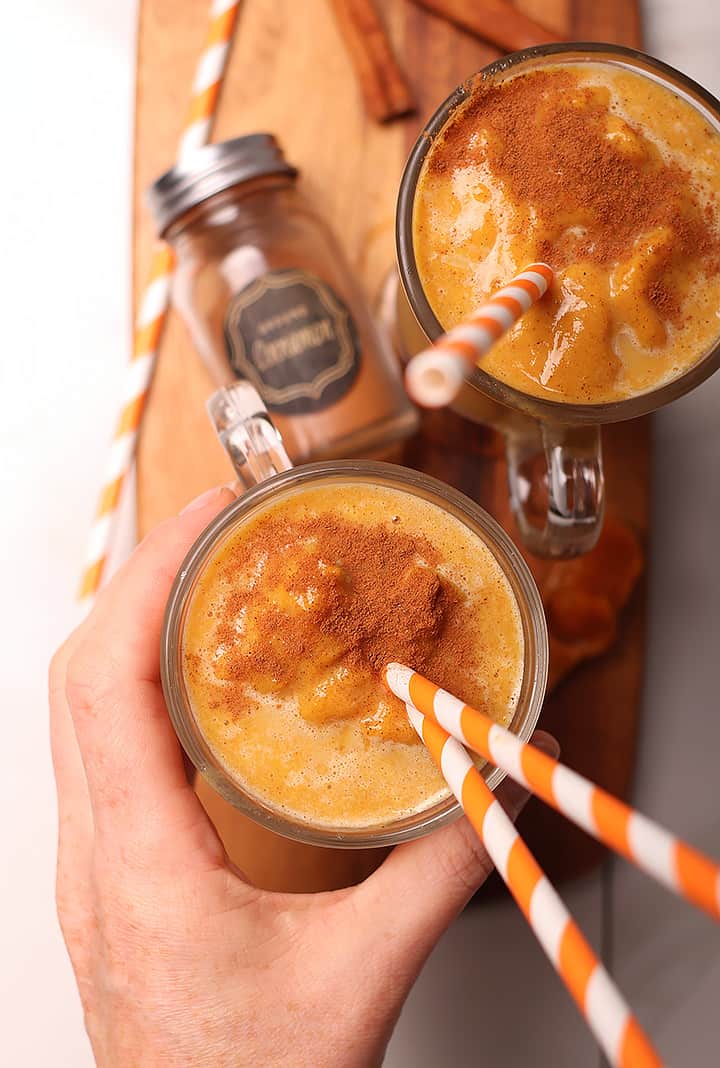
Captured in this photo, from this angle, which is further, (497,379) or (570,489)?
(570,489)

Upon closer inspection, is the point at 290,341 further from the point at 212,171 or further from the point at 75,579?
the point at 75,579

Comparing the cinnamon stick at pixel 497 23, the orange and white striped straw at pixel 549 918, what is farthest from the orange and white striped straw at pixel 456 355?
the cinnamon stick at pixel 497 23

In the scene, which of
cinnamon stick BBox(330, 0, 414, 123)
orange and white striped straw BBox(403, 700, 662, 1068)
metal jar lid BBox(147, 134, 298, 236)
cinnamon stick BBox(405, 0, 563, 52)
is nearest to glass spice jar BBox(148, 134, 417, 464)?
metal jar lid BBox(147, 134, 298, 236)

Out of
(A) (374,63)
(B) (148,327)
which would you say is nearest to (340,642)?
(B) (148,327)

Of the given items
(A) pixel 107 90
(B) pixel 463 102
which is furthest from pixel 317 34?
(B) pixel 463 102

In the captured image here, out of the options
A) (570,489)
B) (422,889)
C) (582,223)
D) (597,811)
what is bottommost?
(422,889)

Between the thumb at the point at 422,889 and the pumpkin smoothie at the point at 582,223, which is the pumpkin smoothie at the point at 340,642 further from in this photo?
the pumpkin smoothie at the point at 582,223
